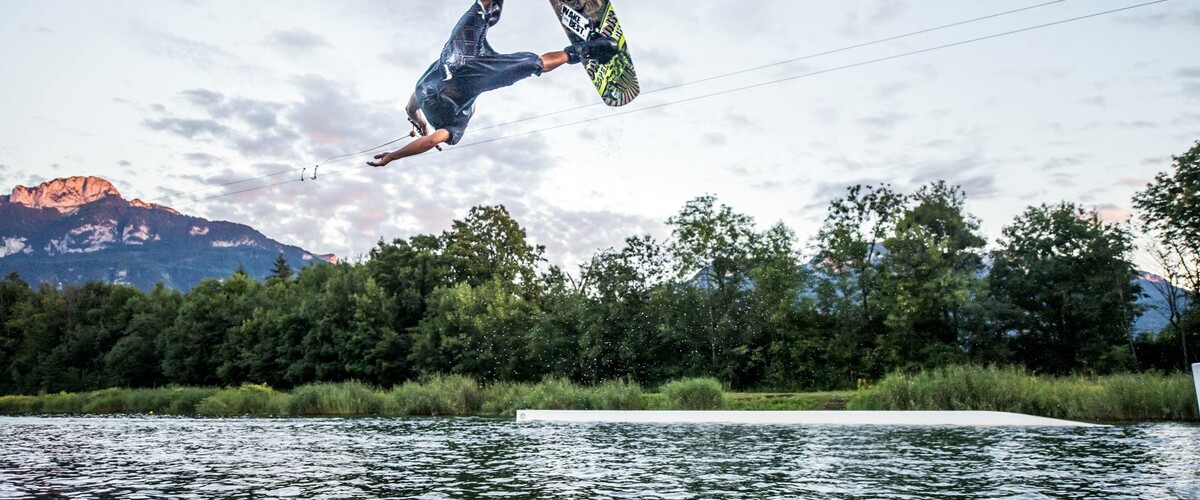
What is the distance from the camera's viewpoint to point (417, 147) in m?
20.6

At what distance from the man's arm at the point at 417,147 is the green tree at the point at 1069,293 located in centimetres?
3903

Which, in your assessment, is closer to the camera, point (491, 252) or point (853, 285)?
point (853, 285)

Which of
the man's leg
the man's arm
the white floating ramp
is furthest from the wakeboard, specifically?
the white floating ramp

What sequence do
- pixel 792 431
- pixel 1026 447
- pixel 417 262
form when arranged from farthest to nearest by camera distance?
1. pixel 417 262
2. pixel 792 431
3. pixel 1026 447

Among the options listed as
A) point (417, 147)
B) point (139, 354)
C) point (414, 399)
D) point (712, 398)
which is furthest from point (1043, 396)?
point (139, 354)

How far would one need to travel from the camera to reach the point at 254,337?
80125 millimetres

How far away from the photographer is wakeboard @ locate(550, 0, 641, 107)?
20.4 meters

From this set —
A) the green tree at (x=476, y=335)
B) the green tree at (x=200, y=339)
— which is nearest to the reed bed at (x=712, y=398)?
the green tree at (x=476, y=335)

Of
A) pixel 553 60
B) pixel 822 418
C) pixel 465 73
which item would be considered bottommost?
pixel 822 418

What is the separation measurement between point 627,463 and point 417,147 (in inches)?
329

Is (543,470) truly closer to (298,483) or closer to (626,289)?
(298,483)

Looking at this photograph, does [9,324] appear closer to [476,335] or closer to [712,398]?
[476,335]

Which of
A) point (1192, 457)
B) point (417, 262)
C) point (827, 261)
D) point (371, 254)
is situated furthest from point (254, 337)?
point (1192, 457)

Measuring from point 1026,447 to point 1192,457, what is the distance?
3231 millimetres
